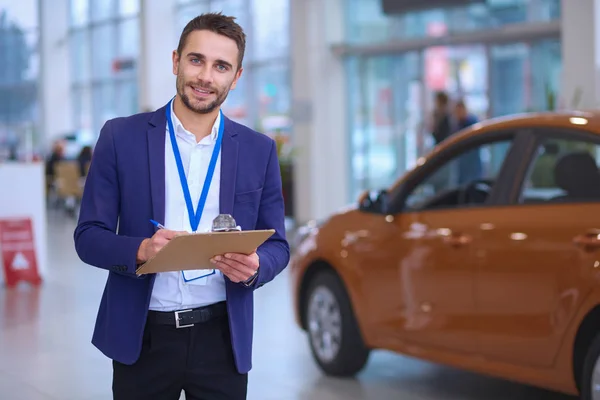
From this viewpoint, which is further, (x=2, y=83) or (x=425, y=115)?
(x=2, y=83)

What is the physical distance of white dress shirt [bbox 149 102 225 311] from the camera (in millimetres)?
2732

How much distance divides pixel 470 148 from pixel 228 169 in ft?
9.66

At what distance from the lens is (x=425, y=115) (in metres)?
17.5

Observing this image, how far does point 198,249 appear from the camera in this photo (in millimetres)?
2500

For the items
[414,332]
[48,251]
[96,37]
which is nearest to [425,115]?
[48,251]

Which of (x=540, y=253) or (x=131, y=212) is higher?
(x=131, y=212)

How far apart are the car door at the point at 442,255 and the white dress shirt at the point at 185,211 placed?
253cm

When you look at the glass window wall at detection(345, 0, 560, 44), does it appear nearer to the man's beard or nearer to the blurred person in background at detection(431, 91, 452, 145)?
the blurred person in background at detection(431, 91, 452, 145)

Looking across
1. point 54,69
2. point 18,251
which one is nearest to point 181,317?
point 18,251

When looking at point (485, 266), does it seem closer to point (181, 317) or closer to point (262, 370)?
point (262, 370)

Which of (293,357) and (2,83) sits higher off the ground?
(2,83)

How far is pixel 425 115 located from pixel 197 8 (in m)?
8.22

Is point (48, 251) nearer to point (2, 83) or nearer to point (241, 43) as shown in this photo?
point (241, 43)

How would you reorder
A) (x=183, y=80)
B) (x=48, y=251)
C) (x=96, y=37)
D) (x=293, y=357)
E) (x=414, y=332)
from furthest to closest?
(x=96, y=37), (x=48, y=251), (x=293, y=357), (x=414, y=332), (x=183, y=80)
